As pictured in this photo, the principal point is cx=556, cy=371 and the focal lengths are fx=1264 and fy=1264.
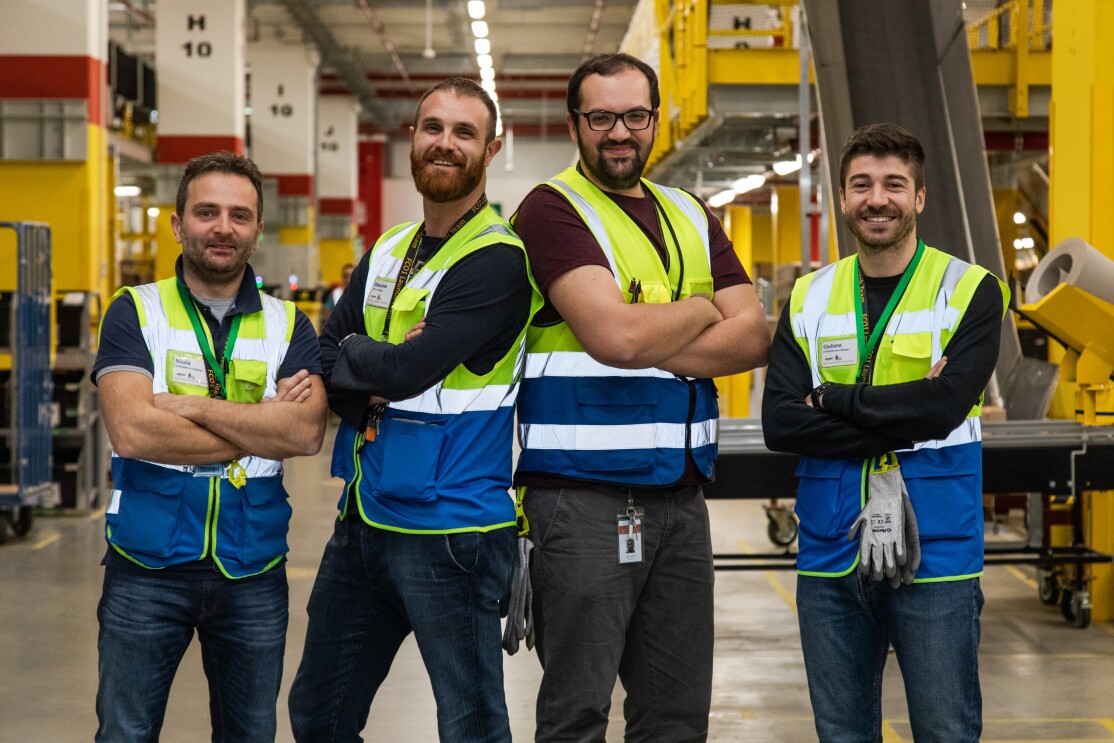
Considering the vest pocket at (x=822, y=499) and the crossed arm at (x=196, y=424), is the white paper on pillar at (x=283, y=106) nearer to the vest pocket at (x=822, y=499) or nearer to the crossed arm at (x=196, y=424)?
the crossed arm at (x=196, y=424)

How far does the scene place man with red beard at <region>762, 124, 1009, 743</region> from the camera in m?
2.90

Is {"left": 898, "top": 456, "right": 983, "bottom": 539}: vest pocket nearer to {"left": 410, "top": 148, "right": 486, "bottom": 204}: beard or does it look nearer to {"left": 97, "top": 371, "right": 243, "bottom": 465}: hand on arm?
A: {"left": 410, "top": 148, "right": 486, "bottom": 204}: beard

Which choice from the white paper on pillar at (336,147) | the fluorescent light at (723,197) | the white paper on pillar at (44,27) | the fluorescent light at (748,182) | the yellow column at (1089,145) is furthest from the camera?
the white paper on pillar at (336,147)

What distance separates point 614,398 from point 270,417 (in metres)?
0.80

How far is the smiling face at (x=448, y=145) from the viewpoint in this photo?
289 cm

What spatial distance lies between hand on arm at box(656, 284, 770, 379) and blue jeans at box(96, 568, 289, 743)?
3.65ft

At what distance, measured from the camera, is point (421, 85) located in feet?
118

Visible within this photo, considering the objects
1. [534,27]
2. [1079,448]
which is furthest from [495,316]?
[534,27]

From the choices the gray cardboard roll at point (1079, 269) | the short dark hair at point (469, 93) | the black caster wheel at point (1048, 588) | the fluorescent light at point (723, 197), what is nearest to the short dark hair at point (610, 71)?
the short dark hair at point (469, 93)

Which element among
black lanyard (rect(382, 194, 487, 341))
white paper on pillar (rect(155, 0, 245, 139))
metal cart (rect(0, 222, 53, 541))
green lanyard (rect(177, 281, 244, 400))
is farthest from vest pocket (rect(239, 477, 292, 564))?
white paper on pillar (rect(155, 0, 245, 139))

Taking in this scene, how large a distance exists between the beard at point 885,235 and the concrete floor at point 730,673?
2702 millimetres

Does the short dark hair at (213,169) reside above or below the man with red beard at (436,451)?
above

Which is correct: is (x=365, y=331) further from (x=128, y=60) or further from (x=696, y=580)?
(x=128, y=60)

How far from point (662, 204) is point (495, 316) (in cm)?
57
